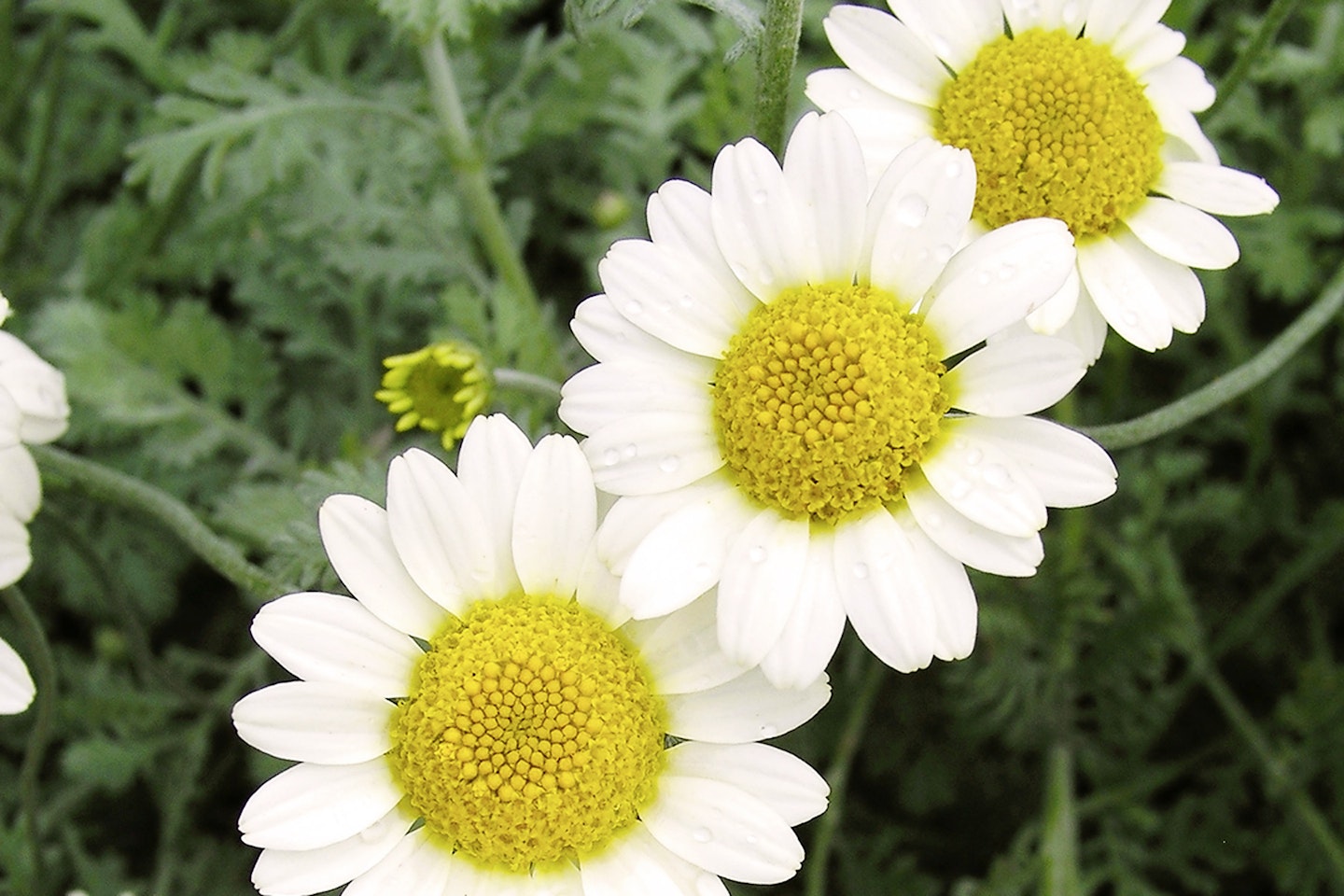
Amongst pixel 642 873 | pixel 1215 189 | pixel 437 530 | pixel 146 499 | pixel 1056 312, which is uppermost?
pixel 1215 189

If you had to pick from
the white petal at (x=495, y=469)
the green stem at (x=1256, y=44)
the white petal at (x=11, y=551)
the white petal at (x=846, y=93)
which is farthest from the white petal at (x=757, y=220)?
the white petal at (x=11, y=551)

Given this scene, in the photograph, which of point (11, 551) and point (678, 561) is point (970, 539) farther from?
point (11, 551)

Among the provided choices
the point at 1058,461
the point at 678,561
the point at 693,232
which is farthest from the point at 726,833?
the point at 693,232

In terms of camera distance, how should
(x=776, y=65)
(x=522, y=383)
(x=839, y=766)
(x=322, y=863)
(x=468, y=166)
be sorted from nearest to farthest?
(x=322, y=863) < (x=776, y=65) < (x=522, y=383) < (x=839, y=766) < (x=468, y=166)

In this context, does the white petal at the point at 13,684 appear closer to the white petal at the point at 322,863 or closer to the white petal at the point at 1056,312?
the white petal at the point at 322,863

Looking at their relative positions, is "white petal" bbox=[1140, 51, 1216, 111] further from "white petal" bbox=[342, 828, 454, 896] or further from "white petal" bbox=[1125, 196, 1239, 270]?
"white petal" bbox=[342, 828, 454, 896]

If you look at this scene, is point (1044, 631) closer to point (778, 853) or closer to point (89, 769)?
point (778, 853)

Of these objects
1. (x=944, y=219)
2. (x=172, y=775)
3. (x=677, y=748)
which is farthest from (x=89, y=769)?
(x=944, y=219)
